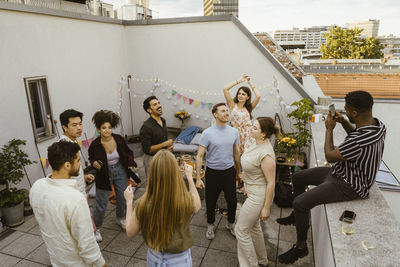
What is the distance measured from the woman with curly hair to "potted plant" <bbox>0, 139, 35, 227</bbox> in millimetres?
1553

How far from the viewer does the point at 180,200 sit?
1.83 meters

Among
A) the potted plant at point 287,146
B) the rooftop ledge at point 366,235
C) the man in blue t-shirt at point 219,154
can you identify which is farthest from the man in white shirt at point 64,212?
the potted plant at point 287,146

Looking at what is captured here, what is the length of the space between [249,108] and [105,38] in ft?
14.9

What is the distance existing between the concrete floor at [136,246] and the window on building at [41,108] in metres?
1.94

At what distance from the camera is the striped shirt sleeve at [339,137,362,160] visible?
7.34 ft

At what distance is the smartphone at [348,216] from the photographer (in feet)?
6.75

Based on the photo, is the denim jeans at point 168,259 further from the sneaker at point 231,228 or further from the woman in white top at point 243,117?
the woman in white top at point 243,117

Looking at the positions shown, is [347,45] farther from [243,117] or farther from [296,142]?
[243,117]

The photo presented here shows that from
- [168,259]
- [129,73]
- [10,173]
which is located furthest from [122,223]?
[129,73]

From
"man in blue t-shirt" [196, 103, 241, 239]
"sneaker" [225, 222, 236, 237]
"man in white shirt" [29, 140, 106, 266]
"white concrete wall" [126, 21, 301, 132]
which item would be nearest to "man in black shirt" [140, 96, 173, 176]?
"man in blue t-shirt" [196, 103, 241, 239]

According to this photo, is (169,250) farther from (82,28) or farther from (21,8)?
(82,28)

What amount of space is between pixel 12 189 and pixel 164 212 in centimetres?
406

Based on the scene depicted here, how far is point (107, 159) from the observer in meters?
3.69

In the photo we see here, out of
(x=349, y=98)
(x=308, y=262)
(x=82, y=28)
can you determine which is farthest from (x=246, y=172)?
(x=82, y=28)
